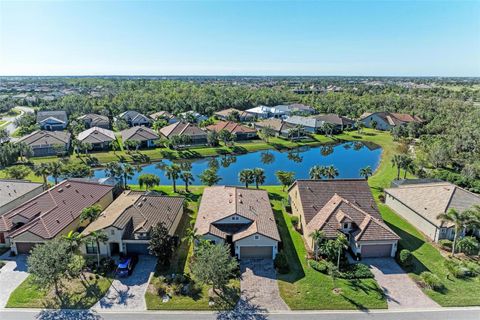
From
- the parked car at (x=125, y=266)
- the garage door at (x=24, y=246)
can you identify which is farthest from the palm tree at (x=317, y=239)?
the garage door at (x=24, y=246)

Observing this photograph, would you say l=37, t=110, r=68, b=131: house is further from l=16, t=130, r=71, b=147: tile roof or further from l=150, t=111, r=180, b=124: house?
l=150, t=111, r=180, b=124: house

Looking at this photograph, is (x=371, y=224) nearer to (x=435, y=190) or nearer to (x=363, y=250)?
(x=363, y=250)

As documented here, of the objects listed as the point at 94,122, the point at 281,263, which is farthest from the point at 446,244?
the point at 94,122

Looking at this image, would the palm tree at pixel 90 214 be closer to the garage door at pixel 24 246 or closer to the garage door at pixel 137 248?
the garage door at pixel 24 246

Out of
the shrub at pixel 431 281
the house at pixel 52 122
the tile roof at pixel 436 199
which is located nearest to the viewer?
the shrub at pixel 431 281

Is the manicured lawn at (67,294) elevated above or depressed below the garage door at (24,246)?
below

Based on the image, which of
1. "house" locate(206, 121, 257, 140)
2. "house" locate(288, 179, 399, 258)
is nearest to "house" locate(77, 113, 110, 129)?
"house" locate(206, 121, 257, 140)

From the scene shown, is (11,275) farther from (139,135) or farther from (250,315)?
(139,135)
